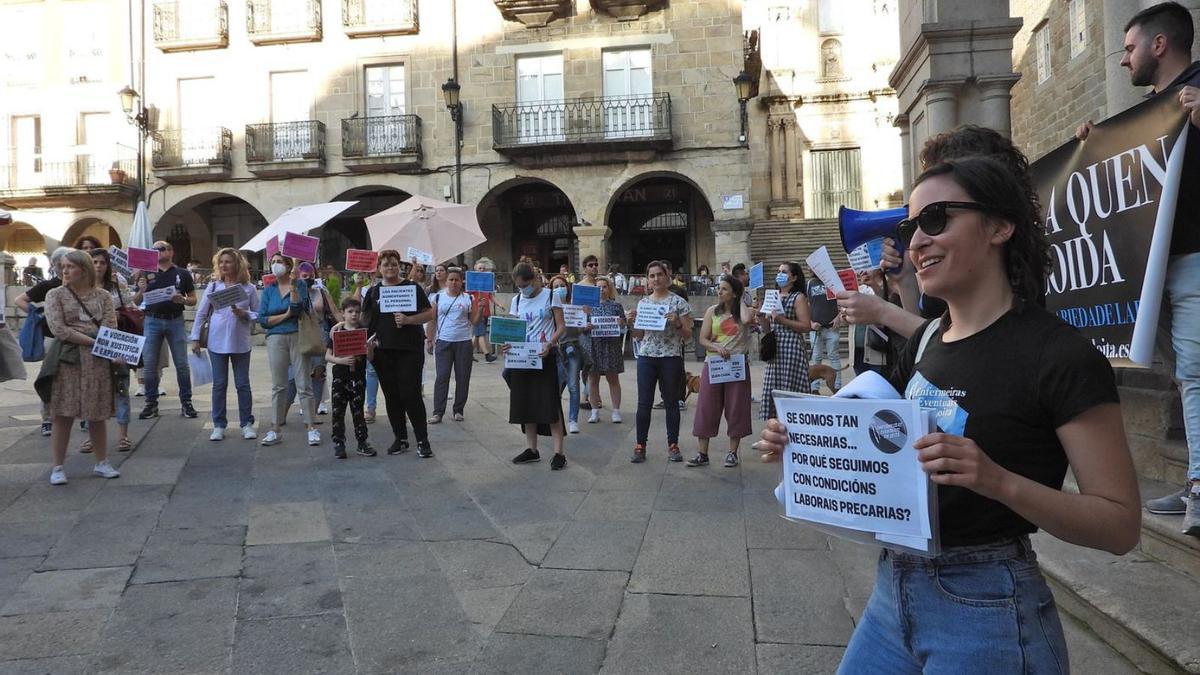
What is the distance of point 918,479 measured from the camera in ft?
4.75

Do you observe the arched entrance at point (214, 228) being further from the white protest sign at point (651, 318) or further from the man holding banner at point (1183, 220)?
the man holding banner at point (1183, 220)

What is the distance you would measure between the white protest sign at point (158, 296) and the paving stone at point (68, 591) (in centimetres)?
431

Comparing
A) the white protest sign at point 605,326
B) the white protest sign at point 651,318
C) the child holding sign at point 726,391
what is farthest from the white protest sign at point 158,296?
the child holding sign at point 726,391

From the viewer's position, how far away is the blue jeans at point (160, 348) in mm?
8430

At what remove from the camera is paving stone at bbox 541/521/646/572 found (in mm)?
4359

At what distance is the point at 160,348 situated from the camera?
28.6 ft

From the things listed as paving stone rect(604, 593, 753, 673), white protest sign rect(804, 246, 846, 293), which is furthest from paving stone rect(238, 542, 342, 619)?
white protest sign rect(804, 246, 846, 293)

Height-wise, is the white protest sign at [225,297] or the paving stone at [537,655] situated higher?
the white protest sign at [225,297]

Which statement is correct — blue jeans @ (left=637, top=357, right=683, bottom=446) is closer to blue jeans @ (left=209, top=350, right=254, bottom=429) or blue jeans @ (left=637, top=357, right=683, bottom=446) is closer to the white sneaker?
blue jeans @ (left=209, top=350, right=254, bottom=429)

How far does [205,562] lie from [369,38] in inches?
772

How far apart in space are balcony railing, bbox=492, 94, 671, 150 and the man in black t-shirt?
1259cm

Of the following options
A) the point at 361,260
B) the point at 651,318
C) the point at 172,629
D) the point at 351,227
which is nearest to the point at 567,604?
the point at 172,629

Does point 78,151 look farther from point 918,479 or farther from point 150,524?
point 918,479

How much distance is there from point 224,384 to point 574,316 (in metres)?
3.39
